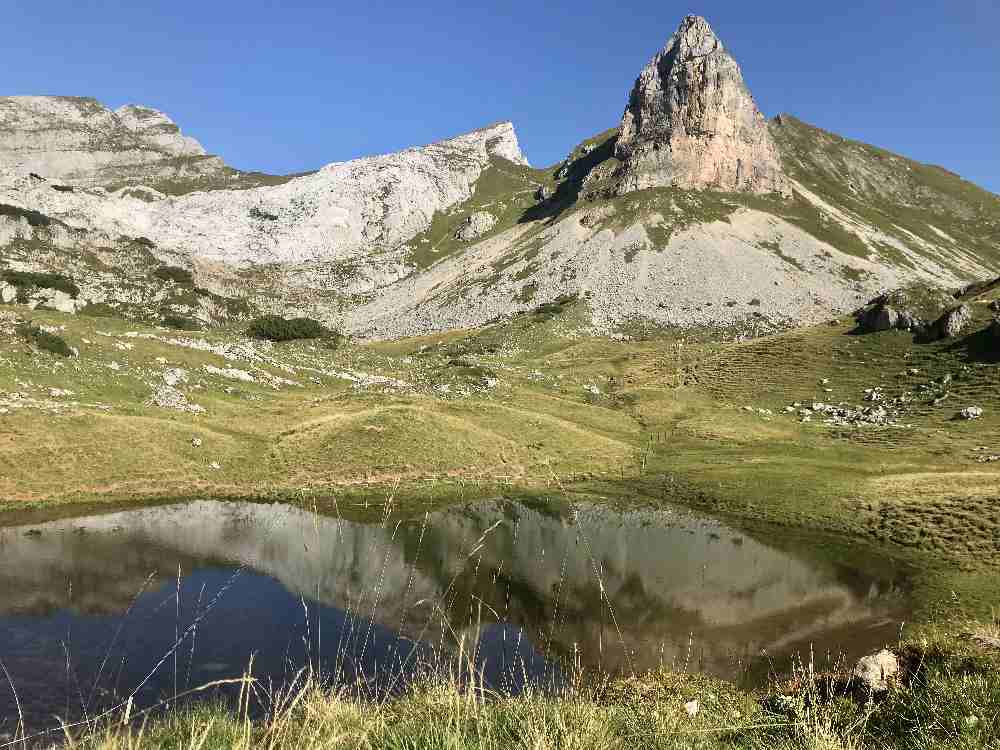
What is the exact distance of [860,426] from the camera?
6231cm

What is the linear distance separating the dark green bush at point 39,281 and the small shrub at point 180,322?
17.3 metres

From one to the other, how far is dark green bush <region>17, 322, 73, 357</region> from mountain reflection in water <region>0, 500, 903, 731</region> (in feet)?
92.1

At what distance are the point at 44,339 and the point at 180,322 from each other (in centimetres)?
8874

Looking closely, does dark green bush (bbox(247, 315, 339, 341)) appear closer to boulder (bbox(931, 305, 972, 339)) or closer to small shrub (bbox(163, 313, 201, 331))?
small shrub (bbox(163, 313, 201, 331))

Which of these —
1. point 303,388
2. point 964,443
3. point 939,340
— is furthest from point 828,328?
point 303,388

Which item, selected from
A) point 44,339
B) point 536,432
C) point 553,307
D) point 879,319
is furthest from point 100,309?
point 879,319

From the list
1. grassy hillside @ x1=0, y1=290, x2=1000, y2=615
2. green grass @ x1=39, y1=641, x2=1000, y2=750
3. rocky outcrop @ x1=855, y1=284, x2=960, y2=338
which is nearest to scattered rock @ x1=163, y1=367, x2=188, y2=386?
grassy hillside @ x1=0, y1=290, x2=1000, y2=615

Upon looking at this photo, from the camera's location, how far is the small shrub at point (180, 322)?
134125 mm

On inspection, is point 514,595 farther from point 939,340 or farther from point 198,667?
point 939,340

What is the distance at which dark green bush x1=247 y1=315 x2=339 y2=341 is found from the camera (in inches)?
4995

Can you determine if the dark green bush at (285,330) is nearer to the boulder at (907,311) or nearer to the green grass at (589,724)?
the boulder at (907,311)

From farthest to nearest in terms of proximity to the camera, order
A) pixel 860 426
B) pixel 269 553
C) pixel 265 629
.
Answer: pixel 860 426 → pixel 269 553 → pixel 265 629

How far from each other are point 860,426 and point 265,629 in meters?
61.6

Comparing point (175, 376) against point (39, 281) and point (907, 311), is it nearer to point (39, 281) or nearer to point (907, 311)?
point (39, 281)
